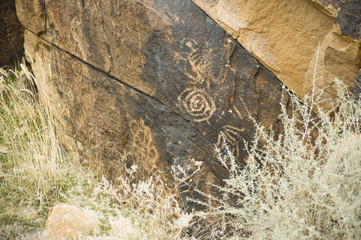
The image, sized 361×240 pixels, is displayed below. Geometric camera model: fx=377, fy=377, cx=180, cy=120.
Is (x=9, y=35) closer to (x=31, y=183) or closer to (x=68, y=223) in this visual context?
(x=31, y=183)

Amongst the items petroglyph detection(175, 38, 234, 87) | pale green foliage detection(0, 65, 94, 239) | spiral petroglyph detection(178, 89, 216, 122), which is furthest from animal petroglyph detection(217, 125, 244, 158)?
pale green foliage detection(0, 65, 94, 239)

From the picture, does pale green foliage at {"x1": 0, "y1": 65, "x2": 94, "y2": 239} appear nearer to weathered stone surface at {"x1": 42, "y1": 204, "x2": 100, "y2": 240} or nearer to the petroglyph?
weathered stone surface at {"x1": 42, "y1": 204, "x2": 100, "y2": 240}

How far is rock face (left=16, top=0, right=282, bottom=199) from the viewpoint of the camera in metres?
2.45

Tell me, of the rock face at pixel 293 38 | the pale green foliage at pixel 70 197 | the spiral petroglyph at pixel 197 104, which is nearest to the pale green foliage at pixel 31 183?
the pale green foliage at pixel 70 197

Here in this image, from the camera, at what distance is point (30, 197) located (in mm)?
2836

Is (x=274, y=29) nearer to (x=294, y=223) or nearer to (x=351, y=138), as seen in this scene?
(x=351, y=138)

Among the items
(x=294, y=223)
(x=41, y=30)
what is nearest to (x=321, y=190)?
(x=294, y=223)

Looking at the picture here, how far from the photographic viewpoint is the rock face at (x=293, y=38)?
2.35m

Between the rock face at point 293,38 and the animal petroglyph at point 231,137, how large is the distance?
18.2 inches

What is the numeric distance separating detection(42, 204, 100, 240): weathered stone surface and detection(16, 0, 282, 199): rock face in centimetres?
51

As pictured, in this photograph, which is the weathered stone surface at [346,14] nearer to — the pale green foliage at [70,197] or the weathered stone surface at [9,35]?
the pale green foliage at [70,197]

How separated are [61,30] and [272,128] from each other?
72.7 inches

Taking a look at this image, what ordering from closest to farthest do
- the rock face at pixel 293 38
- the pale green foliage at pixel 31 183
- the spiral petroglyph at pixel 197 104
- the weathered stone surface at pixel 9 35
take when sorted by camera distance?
1. the rock face at pixel 293 38
2. the spiral petroglyph at pixel 197 104
3. the pale green foliage at pixel 31 183
4. the weathered stone surface at pixel 9 35

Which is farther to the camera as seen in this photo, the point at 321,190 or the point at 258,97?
the point at 258,97
